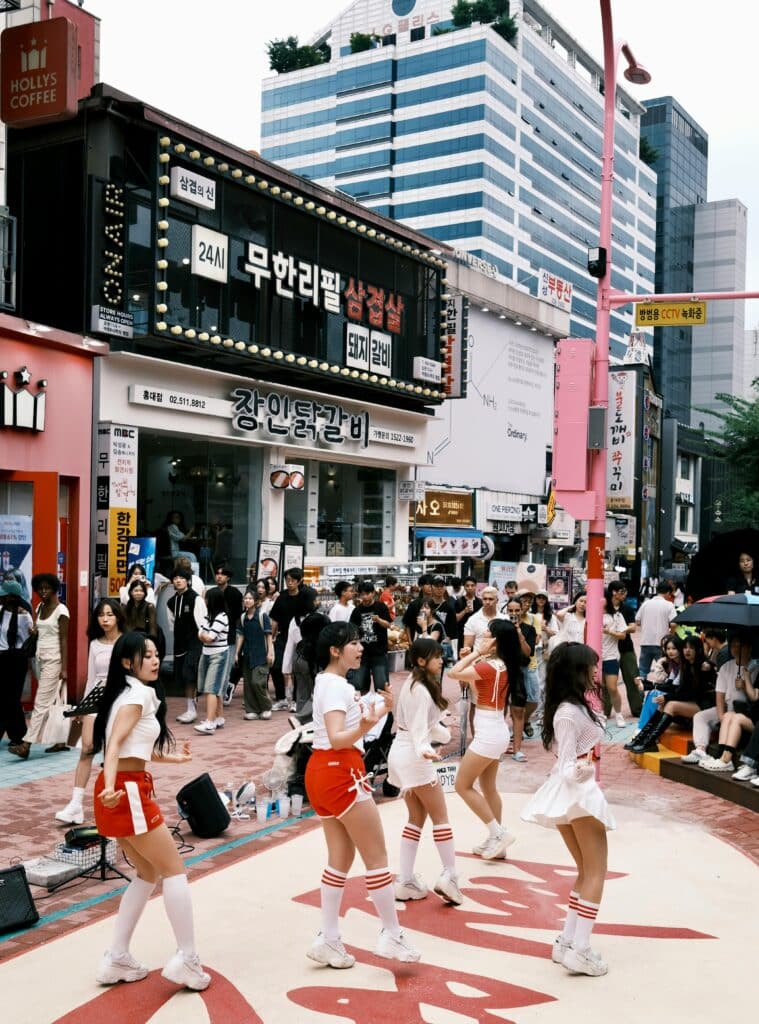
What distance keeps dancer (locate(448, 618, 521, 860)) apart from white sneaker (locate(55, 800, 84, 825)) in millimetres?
3216

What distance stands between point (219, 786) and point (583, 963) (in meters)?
4.93

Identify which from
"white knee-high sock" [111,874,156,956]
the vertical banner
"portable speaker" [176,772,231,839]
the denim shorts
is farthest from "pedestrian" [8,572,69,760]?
"white knee-high sock" [111,874,156,956]

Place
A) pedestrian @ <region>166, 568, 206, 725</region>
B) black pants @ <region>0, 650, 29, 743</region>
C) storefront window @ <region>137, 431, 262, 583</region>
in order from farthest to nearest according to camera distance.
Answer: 1. storefront window @ <region>137, 431, 262, 583</region>
2. pedestrian @ <region>166, 568, 206, 725</region>
3. black pants @ <region>0, 650, 29, 743</region>

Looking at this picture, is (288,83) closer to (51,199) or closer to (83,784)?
(51,199)

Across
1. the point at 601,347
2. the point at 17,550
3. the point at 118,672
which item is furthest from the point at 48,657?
the point at 601,347

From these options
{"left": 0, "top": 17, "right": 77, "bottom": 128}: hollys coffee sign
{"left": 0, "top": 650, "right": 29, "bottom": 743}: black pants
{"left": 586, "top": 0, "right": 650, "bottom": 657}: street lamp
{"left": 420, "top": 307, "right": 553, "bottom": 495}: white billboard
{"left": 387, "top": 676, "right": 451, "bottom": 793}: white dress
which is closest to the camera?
{"left": 387, "top": 676, "right": 451, "bottom": 793}: white dress

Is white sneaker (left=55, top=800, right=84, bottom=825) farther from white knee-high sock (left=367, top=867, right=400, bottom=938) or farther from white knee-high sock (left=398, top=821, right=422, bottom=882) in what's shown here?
white knee-high sock (left=367, top=867, right=400, bottom=938)

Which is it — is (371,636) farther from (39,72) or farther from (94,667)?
(39,72)

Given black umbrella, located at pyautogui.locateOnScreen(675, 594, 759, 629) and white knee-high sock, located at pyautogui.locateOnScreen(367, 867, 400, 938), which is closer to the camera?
white knee-high sock, located at pyautogui.locateOnScreen(367, 867, 400, 938)

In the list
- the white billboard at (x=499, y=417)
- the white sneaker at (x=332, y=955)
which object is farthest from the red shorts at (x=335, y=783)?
the white billboard at (x=499, y=417)

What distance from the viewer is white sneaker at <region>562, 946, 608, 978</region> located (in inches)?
211

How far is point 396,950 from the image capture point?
212 inches

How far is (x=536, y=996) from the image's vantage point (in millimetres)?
5109

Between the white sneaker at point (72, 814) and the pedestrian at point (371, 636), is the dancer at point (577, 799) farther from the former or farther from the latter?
the pedestrian at point (371, 636)
